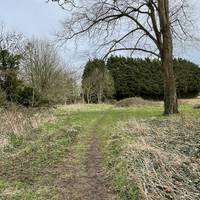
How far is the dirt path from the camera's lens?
7886 millimetres

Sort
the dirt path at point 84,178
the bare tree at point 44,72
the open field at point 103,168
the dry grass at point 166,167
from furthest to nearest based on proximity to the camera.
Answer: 1. the bare tree at point 44,72
2. the dirt path at point 84,178
3. the open field at point 103,168
4. the dry grass at point 166,167

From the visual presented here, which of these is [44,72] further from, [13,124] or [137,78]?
[13,124]

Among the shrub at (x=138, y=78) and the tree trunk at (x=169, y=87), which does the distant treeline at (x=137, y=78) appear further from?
the tree trunk at (x=169, y=87)

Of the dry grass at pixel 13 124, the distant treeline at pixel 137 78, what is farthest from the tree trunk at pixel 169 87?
the distant treeline at pixel 137 78

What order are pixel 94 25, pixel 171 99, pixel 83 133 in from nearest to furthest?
1. pixel 83 133
2. pixel 171 99
3. pixel 94 25

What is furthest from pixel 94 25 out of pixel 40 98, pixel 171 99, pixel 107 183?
pixel 107 183

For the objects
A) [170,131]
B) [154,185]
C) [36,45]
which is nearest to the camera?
[154,185]

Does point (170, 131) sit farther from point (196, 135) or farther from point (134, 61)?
point (134, 61)

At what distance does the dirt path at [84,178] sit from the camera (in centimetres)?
789

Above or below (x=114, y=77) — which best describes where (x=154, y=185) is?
below

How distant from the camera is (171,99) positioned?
82.6 feet

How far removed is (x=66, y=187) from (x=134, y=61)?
62864mm

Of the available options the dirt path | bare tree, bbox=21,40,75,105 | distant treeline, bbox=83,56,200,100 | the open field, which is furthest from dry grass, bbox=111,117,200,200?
distant treeline, bbox=83,56,200,100

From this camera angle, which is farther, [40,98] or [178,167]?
[40,98]
